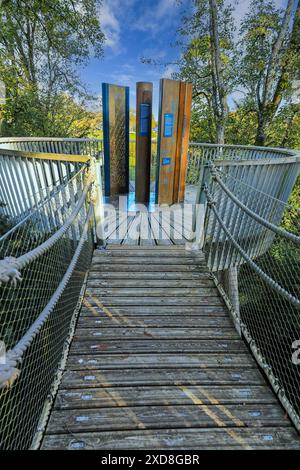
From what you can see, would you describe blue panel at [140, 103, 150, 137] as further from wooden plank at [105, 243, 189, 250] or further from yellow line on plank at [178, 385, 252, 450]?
yellow line on plank at [178, 385, 252, 450]

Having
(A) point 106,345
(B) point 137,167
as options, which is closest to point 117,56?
(B) point 137,167

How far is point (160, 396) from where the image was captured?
1924mm

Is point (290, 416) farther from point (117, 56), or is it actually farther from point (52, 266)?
point (117, 56)

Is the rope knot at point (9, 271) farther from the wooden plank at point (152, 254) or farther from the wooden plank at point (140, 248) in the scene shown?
the wooden plank at point (140, 248)

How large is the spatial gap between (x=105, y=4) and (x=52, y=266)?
14.9 m

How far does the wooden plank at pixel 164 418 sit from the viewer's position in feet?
5.58

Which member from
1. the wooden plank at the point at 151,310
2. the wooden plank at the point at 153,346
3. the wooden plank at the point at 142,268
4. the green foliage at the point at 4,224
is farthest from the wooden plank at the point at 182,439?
the green foliage at the point at 4,224

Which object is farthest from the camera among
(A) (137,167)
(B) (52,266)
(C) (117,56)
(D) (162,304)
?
(C) (117,56)

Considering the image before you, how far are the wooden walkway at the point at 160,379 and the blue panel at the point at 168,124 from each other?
3172mm

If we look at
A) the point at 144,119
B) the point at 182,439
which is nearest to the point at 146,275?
the point at 182,439

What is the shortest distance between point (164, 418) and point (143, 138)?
493 centimetres

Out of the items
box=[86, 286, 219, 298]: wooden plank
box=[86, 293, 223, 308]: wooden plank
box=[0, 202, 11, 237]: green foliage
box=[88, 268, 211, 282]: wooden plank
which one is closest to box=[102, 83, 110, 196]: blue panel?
box=[0, 202, 11, 237]: green foliage
